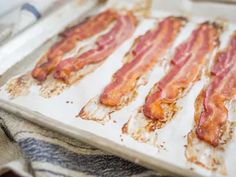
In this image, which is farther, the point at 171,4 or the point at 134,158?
the point at 171,4

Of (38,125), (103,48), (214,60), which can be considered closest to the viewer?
(38,125)

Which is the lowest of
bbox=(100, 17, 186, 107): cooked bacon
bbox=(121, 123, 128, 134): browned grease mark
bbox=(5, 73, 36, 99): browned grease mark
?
bbox=(121, 123, 128, 134): browned grease mark

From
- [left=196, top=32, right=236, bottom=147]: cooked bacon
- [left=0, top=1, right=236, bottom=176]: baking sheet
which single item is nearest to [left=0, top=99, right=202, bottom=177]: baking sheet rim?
[left=0, top=1, right=236, bottom=176]: baking sheet

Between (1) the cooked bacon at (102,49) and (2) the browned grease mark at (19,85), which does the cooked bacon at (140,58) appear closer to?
(1) the cooked bacon at (102,49)

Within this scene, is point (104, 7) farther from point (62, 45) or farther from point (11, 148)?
point (11, 148)

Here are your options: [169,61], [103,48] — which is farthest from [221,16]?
[103,48]

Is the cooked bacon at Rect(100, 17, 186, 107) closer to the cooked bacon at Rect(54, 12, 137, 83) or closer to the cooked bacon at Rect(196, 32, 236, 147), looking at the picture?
the cooked bacon at Rect(54, 12, 137, 83)
